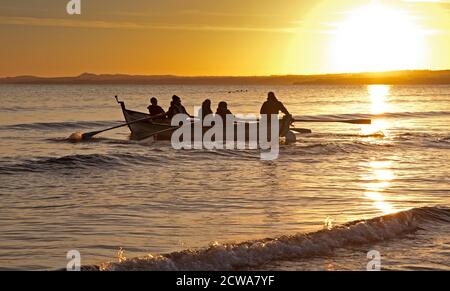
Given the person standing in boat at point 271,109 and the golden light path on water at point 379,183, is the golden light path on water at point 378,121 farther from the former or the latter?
the golden light path on water at point 379,183

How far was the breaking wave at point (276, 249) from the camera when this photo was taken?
893 cm

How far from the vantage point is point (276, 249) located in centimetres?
963

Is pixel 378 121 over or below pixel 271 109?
below

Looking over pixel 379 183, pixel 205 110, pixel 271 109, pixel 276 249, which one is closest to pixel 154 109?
pixel 205 110

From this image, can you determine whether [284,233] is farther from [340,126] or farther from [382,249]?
[340,126]

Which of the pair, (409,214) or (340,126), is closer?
(409,214)

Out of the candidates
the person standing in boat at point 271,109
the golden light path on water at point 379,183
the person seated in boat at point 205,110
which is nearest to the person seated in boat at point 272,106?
the person standing in boat at point 271,109

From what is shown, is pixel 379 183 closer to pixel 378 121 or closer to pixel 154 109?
pixel 154 109

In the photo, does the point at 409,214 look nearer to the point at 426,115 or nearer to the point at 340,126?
the point at 340,126

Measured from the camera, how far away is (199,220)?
11.9 m

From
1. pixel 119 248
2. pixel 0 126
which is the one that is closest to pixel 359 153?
pixel 119 248

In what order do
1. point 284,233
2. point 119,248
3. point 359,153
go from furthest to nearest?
point 359,153 → point 284,233 → point 119,248

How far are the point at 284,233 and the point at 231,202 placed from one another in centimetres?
325
